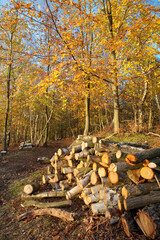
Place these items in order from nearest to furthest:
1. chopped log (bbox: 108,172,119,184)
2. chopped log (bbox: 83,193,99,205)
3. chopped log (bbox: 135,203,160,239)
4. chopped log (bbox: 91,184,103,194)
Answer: chopped log (bbox: 135,203,160,239)
chopped log (bbox: 108,172,119,184)
chopped log (bbox: 83,193,99,205)
chopped log (bbox: 91,184,103,194)

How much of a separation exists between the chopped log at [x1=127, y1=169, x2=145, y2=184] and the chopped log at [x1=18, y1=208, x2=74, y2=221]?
178 centimetres

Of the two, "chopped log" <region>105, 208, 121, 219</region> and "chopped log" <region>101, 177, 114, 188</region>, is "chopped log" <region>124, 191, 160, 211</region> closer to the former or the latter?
"chopped log" <region>105, 208, 121, 219</region>

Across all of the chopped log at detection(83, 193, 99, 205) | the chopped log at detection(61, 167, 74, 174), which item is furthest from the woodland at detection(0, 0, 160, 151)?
the chopped log at detection(83, 193, 99, 205)

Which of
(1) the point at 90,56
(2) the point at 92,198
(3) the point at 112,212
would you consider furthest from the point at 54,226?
(1) the point at 90,56

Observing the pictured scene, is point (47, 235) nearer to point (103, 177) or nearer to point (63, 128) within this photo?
point (103, 177)

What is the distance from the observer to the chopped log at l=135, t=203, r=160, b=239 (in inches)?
96.9

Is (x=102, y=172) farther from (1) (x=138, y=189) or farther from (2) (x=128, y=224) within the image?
(2) (x=128, y=224)

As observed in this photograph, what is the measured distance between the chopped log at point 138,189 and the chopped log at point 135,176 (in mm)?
103

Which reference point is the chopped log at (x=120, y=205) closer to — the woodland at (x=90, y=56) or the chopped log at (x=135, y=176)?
the chopped log at (x=135, y=176)

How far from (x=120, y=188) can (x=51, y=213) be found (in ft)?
6.53

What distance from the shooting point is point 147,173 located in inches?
131

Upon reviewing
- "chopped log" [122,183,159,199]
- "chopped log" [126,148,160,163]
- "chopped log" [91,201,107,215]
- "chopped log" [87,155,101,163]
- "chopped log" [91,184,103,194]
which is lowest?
"chopped log" [91,201,107,215]

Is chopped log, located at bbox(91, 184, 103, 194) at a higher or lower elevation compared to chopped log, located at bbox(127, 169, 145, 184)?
lower

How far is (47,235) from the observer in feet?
10.7
